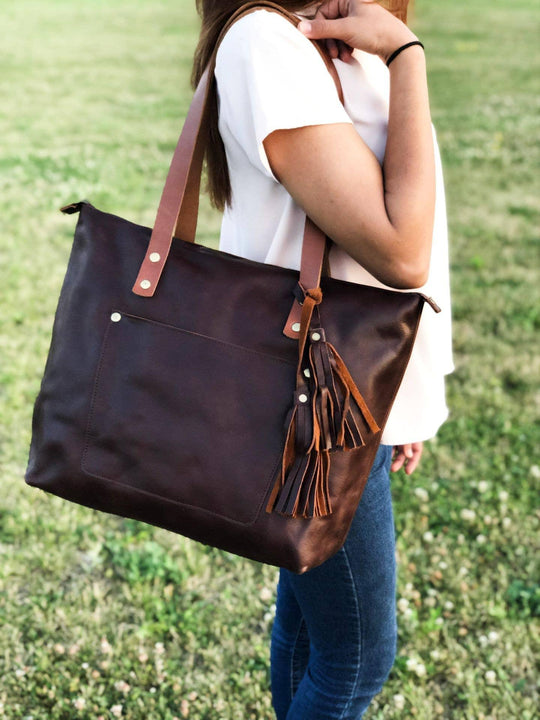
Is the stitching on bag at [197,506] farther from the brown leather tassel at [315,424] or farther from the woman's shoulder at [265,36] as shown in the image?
the woman's shoulder at [265,36]

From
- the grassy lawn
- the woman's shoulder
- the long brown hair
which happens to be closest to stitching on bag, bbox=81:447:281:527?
the long brown hair

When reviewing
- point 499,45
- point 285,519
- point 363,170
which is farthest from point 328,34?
point 499,45

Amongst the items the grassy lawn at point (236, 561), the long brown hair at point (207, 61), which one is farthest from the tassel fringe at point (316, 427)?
the grassy lawn at point (236, 561)

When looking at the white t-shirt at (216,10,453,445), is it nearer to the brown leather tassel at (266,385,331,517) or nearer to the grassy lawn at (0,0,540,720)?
the brown leather tassel at (266,385,331,517)

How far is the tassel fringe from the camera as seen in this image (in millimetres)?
1504

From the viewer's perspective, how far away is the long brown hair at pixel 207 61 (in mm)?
1630

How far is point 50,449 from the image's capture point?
168 cm

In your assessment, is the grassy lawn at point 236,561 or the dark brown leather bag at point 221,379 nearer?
the dark brown leather bag at point 221,379

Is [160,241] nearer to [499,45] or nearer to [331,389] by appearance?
[331,389]

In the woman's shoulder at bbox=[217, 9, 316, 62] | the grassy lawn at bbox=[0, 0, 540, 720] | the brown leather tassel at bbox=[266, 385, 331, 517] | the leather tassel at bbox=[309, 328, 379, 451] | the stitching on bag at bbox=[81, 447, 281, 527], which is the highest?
the woman's shoulder at bbox=[217, 9, 316, 62]

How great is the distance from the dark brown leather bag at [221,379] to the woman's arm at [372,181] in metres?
0.07

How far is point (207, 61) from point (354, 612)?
119 cm

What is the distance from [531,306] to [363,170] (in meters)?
4.65

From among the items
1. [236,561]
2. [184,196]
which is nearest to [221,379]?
[184,196]
